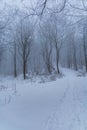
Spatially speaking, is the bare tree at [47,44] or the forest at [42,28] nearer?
the forest at [42,28]

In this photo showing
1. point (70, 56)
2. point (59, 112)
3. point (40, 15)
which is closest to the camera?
point (59, 112)

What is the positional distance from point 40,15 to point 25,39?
16.3 metres

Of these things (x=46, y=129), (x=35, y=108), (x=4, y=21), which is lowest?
(x=35, y=108)

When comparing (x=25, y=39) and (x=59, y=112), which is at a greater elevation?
(x=25, y=39)

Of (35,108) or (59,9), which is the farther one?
(59,9)

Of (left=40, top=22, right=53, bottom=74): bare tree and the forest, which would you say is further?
(left=40, top=22, right=53, bottom=74): bare tree

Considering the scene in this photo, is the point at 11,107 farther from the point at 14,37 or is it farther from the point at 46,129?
the point at 14,37

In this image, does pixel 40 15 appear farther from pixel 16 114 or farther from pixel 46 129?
pixel 46 129

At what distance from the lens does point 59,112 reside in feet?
16.9

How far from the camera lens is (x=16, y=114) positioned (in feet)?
15.5

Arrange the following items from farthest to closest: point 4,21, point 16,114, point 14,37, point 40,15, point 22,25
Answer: point 14,37
point 22,25
point 4,21
point 40,15
point 16,114

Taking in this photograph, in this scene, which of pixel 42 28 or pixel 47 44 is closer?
pixel 42 28

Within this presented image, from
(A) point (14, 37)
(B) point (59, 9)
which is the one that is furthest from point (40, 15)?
(A) point (14, 37)

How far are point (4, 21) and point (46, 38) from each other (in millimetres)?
19488
